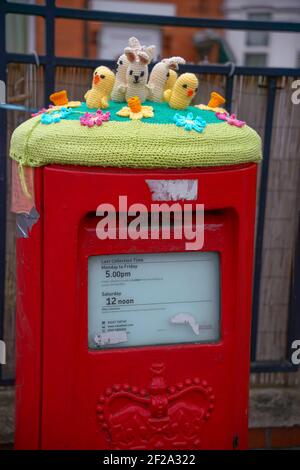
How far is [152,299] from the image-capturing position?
1788 mm

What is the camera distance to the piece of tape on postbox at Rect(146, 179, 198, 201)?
1.68m

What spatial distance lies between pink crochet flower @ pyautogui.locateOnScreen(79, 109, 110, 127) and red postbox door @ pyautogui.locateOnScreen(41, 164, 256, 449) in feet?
0.42

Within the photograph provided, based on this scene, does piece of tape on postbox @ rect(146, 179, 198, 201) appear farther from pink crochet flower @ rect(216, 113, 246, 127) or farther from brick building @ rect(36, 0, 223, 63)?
brick building @ rect(36, 0, 223, 63)

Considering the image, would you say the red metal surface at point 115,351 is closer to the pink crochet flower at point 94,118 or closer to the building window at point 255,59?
the pink crochet flower at point 94,118

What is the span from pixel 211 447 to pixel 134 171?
0.86m

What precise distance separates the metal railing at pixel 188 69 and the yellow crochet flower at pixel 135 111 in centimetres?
105

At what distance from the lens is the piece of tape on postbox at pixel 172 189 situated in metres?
1.68

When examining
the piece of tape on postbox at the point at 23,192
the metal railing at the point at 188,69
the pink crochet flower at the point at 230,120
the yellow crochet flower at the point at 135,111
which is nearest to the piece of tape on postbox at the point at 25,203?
the piece of tape on postbox at the point at 23,192

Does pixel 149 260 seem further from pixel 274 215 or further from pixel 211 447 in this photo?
pixel 274 215

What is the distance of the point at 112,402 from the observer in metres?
1.78

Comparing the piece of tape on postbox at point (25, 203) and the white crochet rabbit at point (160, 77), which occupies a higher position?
the white crochet rabbit at point (160, 77)

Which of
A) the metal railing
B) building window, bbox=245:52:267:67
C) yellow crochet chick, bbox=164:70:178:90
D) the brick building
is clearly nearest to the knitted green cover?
yellow crochet chick, bbox=164:70:178:90

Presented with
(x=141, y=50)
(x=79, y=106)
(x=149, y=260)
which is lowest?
(x=149, y=260)

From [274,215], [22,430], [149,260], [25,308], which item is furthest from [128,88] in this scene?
[274,215]
